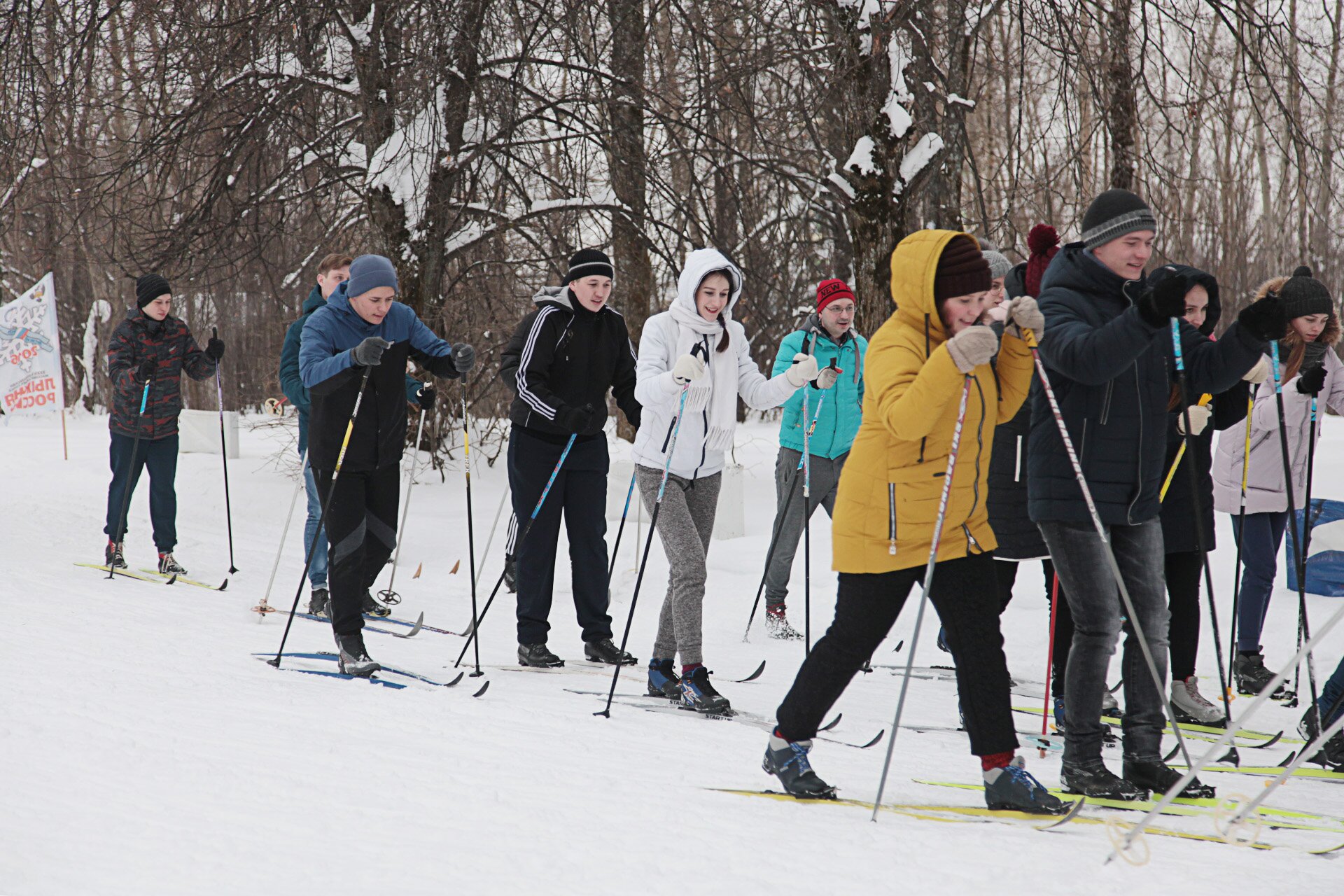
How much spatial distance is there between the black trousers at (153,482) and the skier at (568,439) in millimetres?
3233

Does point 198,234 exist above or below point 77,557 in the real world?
above

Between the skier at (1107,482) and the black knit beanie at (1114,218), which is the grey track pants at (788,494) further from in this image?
the black knit beanie at (1114,218)

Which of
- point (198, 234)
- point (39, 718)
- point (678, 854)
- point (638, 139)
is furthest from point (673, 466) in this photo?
point (198, 234)

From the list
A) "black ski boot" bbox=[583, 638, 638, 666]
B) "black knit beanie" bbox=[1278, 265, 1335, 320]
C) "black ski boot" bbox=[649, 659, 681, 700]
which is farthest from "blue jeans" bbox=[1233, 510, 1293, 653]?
"black ski boot" bbox=[583, 638, 638, 666]

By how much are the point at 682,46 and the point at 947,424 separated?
20.6 ft

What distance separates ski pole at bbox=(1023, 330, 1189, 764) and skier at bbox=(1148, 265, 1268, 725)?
92 cm

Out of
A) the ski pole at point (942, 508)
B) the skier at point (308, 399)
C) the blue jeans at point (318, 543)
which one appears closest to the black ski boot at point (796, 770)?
the ski pole at point (942, 508)

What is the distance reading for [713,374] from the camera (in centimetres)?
459

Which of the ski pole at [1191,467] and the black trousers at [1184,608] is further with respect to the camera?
the black trousers at [1184,608]

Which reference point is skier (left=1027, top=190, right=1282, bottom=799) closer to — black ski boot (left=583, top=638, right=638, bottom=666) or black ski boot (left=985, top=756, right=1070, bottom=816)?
black ski boot (left=985, top=756, right=1070, bottom=816)

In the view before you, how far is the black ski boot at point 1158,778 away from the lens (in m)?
3.26

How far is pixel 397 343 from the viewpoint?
5020 mm

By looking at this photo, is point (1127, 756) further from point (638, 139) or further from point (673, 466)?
point (638, 139)

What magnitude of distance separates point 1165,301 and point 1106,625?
0.94 meters
